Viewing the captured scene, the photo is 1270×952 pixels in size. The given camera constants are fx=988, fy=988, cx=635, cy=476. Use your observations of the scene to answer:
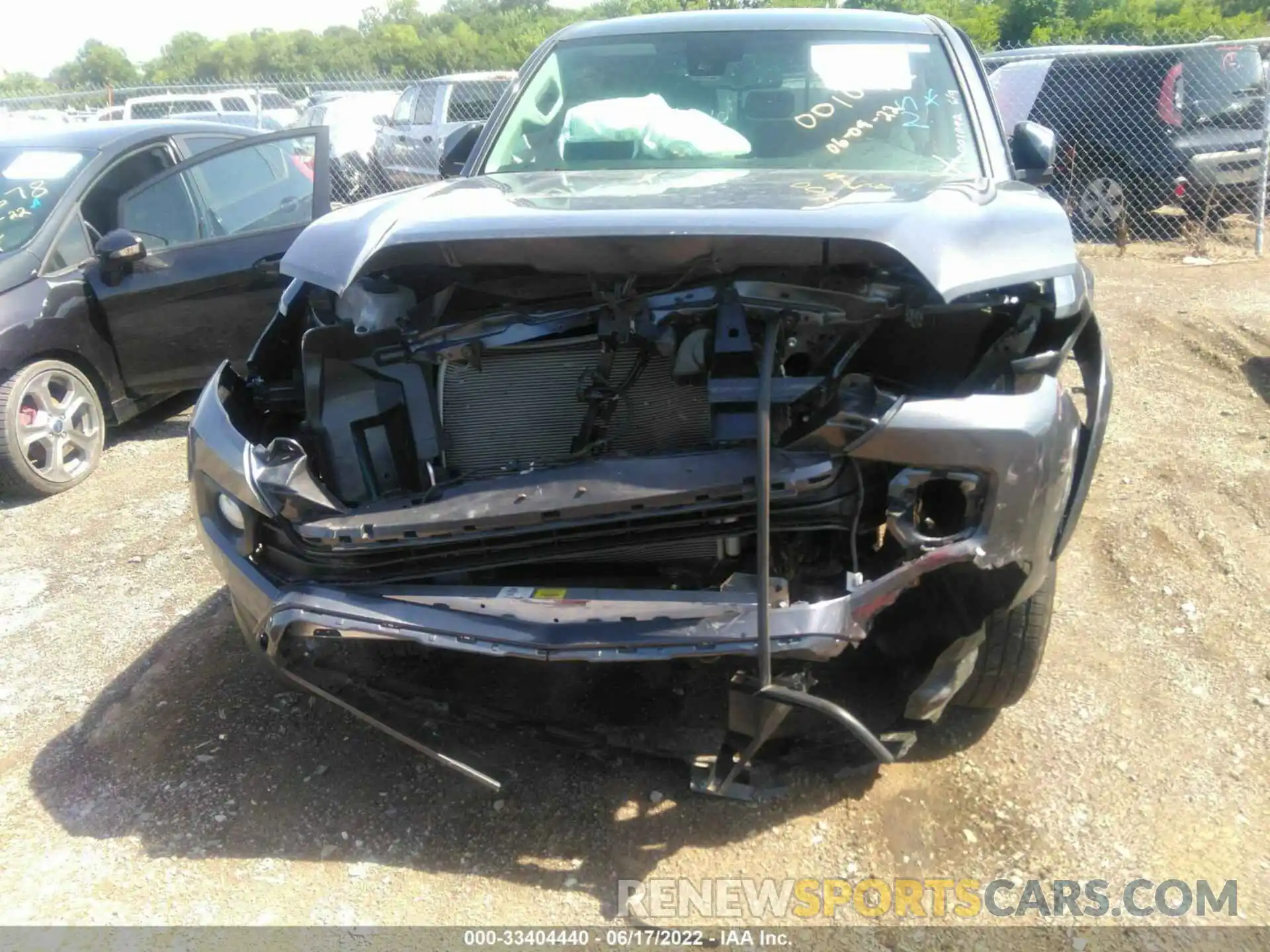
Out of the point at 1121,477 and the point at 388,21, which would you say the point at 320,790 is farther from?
the point at 388,21

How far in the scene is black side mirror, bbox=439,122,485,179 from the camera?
406 centimetres

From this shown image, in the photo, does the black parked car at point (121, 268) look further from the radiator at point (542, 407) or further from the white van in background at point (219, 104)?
the white van in background at point (219, 104)

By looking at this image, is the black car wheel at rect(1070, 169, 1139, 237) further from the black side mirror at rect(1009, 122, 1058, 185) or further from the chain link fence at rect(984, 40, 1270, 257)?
the black side mirror at rect(1009, 122, 1058, 185)

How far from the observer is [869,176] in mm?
2949

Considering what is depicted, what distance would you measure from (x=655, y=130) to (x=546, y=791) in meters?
2.24

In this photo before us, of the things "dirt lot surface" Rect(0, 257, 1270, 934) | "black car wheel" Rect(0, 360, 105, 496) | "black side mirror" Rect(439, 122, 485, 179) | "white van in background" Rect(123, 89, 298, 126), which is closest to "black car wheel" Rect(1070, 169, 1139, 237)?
"dirt lot surface" Rect(0, 257, 1270, 934)

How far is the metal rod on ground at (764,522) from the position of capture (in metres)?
2.01

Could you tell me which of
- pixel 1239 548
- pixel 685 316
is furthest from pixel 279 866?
pixel 1239 548

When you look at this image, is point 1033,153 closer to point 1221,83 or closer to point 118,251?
point 118,251

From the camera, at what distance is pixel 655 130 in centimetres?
346

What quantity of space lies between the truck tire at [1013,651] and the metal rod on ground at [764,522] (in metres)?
0.69

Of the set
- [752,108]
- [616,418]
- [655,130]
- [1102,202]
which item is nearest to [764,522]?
[616,418]

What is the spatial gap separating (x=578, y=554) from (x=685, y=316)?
0.64 m

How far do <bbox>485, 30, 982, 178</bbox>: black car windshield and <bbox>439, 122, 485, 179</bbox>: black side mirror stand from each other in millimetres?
287
